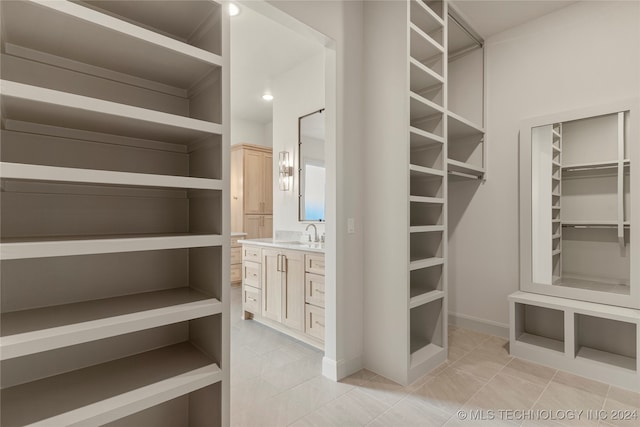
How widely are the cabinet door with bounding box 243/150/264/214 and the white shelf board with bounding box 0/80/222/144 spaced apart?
4.18 m

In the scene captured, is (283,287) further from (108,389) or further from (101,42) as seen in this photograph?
(101,42)

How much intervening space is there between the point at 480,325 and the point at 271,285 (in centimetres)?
217

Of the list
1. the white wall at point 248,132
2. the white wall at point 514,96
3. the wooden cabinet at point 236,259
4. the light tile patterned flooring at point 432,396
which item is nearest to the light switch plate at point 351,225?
the light tile patterned flooring at point 432,396

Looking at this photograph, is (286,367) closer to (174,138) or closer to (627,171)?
(174,138)

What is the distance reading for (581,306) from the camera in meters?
2.38

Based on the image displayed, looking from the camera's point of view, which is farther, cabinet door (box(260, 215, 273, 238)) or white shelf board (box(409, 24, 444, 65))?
cabinet door (box(260, 215, 273, 238))

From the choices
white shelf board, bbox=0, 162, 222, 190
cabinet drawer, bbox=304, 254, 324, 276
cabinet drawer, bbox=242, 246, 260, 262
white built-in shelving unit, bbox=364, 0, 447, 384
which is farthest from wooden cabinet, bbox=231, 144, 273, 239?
white shelf board, bbox=0, 162, 222, 190

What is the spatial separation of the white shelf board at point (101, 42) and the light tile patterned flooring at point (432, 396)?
73.7 inches

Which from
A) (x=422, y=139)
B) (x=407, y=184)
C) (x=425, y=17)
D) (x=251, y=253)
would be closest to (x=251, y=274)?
(x=251, y=253)

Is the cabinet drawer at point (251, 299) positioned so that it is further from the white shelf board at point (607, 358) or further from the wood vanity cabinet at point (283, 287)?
the white shelf board at point (607, 358)

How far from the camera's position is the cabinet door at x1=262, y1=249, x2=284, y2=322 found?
3186 millimetres

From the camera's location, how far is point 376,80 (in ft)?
7.91

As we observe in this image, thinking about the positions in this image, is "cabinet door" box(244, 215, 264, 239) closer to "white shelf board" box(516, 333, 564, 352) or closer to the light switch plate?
the light switch plate

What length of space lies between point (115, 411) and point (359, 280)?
1.75 m
